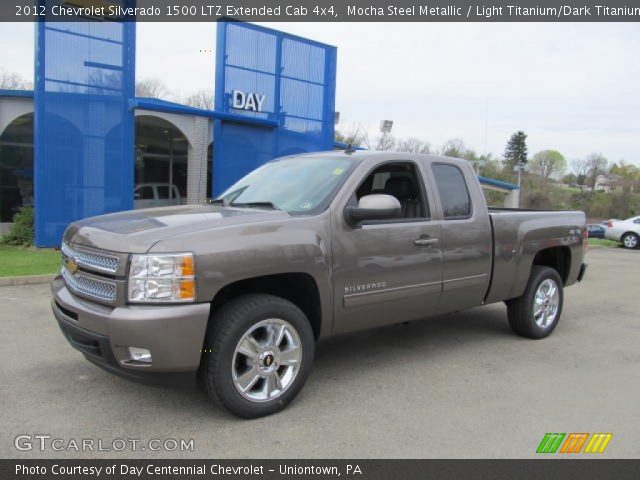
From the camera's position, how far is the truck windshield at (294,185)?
14.6 ft

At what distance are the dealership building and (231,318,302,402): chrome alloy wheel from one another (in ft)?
33.1

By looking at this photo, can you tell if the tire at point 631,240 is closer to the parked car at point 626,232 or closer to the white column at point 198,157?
the parked car at point 626,232

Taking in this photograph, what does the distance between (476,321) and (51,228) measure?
31.4 feet

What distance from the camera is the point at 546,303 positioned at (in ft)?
20.6

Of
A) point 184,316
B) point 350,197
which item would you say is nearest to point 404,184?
point 350,197

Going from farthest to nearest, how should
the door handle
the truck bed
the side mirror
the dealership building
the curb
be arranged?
the dealership building < the curb < the truck bed < the door handle < the side mirror

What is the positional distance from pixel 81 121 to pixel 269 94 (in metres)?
5.32

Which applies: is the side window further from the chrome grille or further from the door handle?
the chrome grille

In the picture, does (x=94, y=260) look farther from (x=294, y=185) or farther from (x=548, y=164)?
(x=548, y=164)

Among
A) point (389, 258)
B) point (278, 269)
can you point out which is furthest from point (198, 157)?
point (278, 269)

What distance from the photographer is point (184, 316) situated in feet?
11.2

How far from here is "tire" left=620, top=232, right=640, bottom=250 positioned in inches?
901

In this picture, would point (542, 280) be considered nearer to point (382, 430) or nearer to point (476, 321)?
point (476, 321)
